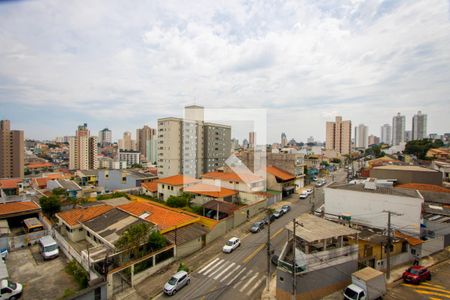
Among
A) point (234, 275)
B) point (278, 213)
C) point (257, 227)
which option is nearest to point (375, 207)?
point (278, 213)

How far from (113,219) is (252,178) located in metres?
14.8

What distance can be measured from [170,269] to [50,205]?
14.7m

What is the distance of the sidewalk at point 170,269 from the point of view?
11047 millimetres

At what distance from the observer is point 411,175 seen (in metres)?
25.3

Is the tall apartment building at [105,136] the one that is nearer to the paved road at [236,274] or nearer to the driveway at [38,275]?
the driveway at [38,275]

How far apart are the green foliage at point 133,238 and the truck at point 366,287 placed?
1003 cm

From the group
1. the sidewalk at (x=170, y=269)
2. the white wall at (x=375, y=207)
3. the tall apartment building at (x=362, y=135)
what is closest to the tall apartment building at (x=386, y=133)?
the tall apartment building at (x=362, y=135)

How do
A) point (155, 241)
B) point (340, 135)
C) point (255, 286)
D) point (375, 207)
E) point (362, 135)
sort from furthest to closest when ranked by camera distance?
1. point (362, 135)
2. point (340, 135)
3. point (375, 207)
4. point (155, 241)
5. point (255, 286)

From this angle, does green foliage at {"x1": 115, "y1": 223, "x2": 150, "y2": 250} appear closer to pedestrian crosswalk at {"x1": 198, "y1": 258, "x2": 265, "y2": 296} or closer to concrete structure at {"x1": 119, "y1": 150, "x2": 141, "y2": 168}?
pedestrian crosswalk at {"x1": 198, "y1": 258, "x2": 265, "y2": 296}

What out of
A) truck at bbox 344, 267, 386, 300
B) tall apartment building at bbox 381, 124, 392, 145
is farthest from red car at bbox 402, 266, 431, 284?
tall apartment building at bbox 381, 124, 392, 145

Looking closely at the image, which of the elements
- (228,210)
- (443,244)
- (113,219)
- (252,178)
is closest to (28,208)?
(113,219)

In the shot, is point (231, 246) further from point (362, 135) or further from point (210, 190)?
point (362, 135)

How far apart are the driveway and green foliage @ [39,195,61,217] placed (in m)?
4.87

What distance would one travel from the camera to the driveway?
11664mm
